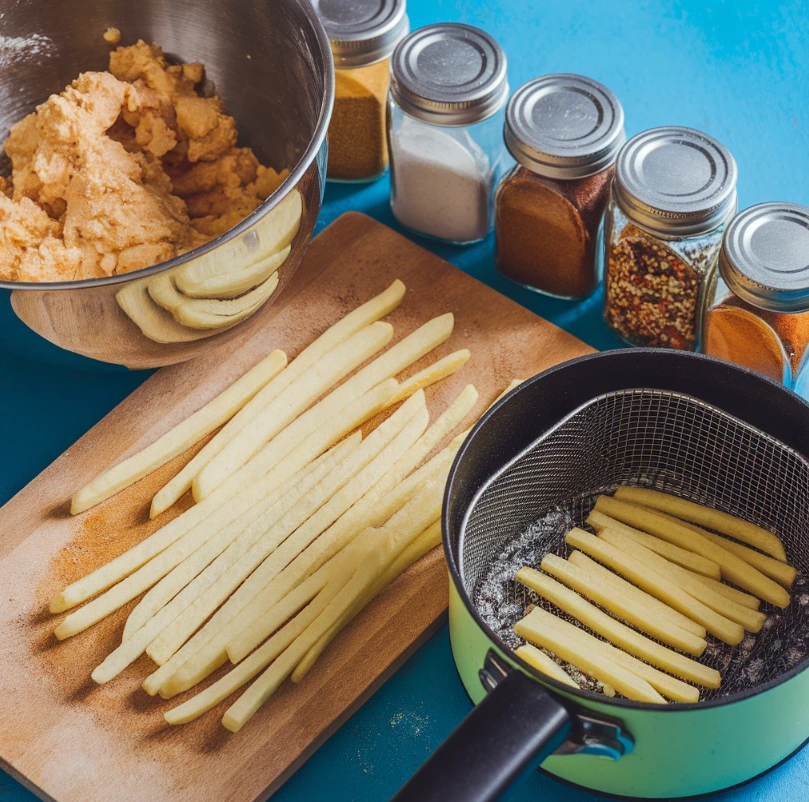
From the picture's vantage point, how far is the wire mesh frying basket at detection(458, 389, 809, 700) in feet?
6.18

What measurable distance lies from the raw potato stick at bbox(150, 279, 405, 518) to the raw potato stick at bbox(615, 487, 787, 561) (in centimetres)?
65

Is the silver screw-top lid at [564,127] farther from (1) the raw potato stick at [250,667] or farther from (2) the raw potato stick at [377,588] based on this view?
(1) the raw potato stick at [250,667]

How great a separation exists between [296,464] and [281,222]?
48cm

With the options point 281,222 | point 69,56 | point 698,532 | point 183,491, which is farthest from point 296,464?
point 69,56

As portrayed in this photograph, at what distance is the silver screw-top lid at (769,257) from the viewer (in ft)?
6.41

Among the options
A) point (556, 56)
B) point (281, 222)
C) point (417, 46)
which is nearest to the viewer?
point (281, 222)

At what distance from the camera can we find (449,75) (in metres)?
2.27

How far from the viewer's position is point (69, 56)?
96.4 inches

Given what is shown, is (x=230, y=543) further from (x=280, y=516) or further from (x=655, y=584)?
(x=655, y=584)

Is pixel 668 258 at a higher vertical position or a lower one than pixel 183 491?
higher

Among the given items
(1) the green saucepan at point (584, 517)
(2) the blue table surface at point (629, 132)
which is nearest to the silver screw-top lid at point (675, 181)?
(1) the green saucepan at point (584, 517)

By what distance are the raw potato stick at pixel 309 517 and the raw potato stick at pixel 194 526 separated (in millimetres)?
66

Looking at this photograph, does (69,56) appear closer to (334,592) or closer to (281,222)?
(281,222)

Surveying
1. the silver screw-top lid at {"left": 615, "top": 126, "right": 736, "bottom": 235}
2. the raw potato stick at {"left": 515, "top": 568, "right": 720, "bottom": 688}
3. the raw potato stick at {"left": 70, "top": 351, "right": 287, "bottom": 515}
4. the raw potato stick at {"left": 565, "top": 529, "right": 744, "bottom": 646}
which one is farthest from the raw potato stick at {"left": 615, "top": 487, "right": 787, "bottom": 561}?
the raw potato stick at {"left": 70, "top": 351, "right": 287, "bottom": 515}
